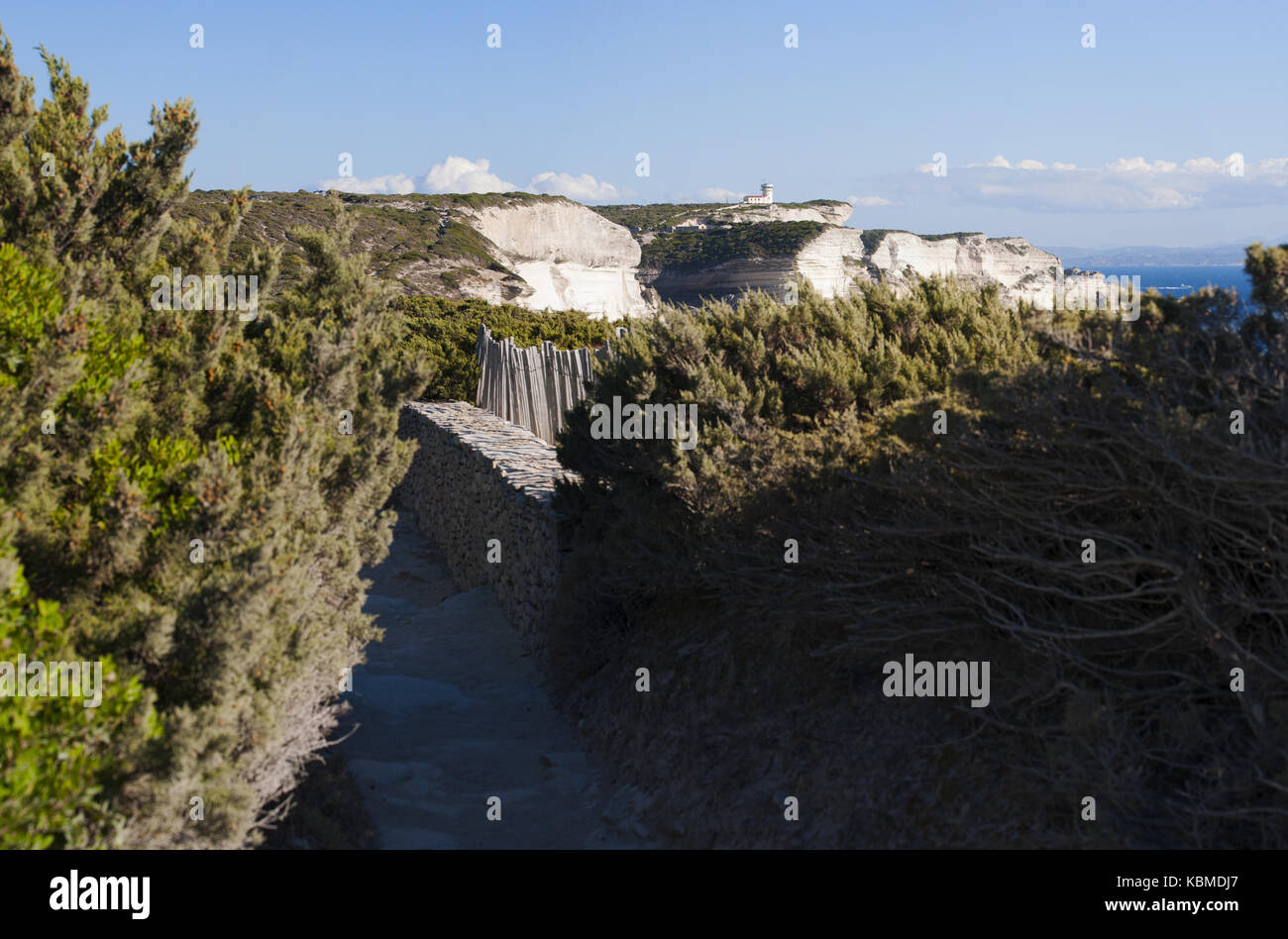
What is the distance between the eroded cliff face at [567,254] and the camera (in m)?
41.9

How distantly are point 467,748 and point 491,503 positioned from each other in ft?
11.7

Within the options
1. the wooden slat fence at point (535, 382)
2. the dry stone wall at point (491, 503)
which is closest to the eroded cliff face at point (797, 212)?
the wooden slat fence at point (535, 382)

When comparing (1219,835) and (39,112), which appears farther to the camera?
(39,112)

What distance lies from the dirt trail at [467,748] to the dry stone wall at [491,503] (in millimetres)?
520

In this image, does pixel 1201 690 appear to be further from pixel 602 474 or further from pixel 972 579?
pixel 602 474

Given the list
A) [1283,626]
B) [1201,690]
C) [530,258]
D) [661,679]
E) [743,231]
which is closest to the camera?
[1283,626]

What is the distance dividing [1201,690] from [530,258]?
135ft

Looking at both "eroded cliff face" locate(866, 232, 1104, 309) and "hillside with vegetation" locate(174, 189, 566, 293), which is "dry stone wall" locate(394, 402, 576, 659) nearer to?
"hillside with vegetation" locate(174, 189, 566, 293)

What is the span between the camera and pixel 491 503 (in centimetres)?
921

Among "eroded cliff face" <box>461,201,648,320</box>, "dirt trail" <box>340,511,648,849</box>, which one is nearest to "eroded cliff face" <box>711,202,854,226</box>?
"eroded cliff face" <box>461,201,648,320</box>

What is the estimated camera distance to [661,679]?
561 centimetres

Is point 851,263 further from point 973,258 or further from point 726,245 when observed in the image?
point 973,258

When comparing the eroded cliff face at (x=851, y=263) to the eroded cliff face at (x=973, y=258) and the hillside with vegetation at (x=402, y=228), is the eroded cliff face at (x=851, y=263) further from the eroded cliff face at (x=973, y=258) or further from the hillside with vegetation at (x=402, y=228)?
the hillside with vegetation at (x=402, y=228)

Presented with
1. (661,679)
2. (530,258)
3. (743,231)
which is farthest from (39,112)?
(743,231)
